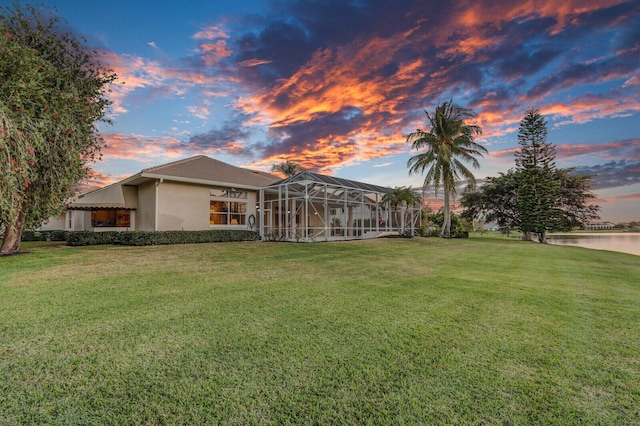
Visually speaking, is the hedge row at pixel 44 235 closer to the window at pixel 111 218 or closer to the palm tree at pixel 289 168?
the window at pixel 111 218

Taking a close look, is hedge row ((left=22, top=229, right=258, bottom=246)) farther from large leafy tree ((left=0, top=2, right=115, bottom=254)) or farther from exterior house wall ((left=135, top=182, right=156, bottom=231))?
large leafy tree ((left=0, top=2, right=115, bottom=254))

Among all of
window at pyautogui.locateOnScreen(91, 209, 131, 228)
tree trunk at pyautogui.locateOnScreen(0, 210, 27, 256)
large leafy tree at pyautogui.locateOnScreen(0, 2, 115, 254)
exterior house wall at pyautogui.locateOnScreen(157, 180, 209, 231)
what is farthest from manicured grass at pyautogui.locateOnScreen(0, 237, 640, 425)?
window at pyautogui.locateOnScreen(91, 209, 131, 228)

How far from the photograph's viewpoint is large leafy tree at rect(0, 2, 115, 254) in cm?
593

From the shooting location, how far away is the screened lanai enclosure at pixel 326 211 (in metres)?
17.0

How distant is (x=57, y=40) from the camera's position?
9.91 m

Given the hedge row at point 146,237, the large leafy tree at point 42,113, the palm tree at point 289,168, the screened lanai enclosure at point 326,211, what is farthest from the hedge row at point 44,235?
the palm tree at point 289,168

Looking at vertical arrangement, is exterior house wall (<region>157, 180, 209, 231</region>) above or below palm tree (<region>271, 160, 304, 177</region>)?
below

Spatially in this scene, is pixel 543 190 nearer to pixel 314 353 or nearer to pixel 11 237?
pixel 314 353

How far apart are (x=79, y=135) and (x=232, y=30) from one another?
773 cm

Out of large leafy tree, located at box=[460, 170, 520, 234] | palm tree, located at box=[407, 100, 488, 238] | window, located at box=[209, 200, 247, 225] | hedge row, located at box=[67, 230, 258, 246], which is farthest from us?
large leafy tree, located at box=[460, 170, 520, 234]

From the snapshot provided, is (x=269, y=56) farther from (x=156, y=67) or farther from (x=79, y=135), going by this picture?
(x=79, y=135)

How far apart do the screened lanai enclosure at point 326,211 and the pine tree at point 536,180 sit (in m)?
12.0

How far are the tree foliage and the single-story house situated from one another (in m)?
18.3

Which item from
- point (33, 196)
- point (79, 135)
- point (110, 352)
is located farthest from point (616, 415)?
point (33, 196)
